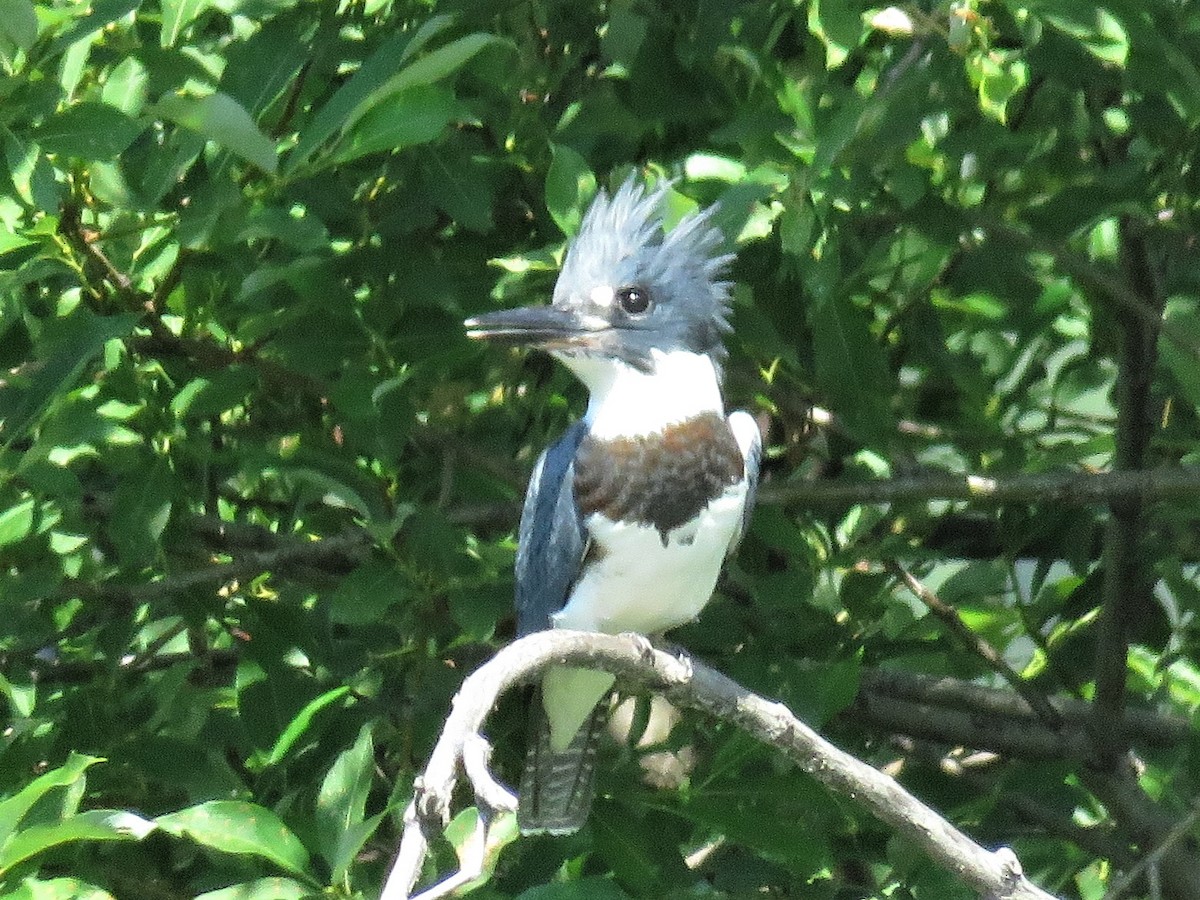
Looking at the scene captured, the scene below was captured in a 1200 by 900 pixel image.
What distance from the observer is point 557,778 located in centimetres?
323

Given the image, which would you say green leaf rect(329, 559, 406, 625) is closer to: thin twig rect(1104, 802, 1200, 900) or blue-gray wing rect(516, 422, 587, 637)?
blue-gray wing rect(516, 422, 587, 637)

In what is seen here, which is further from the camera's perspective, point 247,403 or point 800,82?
point 247,403

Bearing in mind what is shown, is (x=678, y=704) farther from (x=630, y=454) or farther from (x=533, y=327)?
(x=533, y=327)

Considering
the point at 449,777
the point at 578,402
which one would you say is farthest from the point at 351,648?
the point at 449,777

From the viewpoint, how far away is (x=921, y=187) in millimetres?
2797

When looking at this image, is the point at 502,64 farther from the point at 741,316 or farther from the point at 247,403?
the point at 247,403

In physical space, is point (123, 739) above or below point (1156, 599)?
above

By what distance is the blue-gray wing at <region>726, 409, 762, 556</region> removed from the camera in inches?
125

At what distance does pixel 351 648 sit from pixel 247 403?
49 cm

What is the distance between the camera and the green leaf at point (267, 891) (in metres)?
2.53

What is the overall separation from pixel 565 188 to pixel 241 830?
1.04 metres

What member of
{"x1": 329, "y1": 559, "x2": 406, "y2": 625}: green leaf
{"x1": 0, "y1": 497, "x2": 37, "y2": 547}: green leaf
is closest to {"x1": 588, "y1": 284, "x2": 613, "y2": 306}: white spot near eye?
{"x1": 329, "y1": 559, "x2": 406, "y2": 625}: green leaf

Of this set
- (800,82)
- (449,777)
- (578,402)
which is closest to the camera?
(449,777)

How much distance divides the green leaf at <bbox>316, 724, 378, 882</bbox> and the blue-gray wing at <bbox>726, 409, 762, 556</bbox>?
0.82 metres
